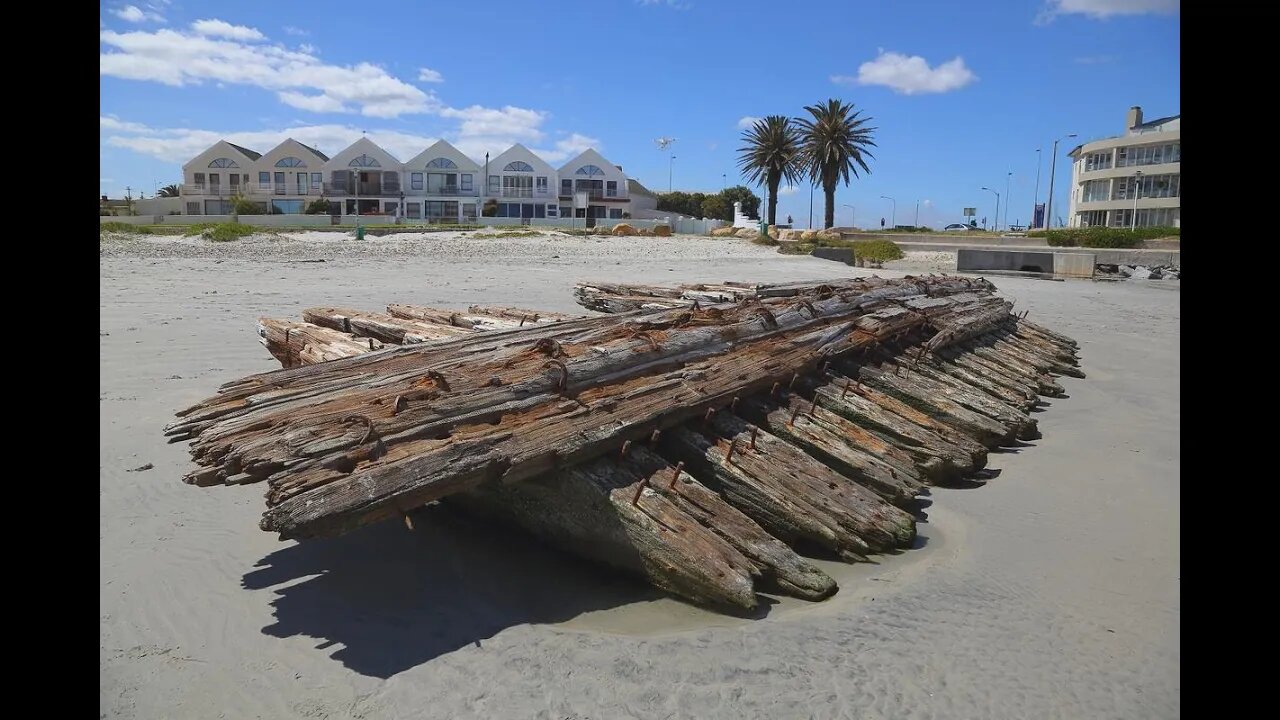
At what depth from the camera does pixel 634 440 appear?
17.4 ft

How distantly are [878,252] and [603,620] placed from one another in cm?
3685

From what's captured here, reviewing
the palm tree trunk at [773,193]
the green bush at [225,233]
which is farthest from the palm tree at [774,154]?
the green bush at [225,233]

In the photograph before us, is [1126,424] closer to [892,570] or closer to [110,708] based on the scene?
[892,570]

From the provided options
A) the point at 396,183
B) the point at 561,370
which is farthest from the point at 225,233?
the point at 396,183

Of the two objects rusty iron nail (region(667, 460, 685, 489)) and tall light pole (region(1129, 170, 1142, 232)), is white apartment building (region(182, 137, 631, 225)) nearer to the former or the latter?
tall light pole (region(1129, 170, 1142, 232))

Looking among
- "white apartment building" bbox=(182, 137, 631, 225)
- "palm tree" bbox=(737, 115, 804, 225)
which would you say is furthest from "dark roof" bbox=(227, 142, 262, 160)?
"palm tree" bbox=(737, 115, 804, 225)

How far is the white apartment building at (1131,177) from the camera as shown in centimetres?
7244

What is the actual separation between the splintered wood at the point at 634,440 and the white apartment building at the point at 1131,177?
7513cm

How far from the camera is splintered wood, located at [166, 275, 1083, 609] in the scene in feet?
14.2

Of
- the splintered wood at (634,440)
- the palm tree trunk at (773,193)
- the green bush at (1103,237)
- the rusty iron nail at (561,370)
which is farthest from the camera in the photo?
the palm tree trunk at (773,193)

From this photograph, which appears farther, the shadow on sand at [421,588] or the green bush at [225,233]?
the green bush at [225,233]

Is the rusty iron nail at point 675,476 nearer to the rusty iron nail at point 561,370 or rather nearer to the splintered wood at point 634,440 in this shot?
the splintered wood at point 634,440
